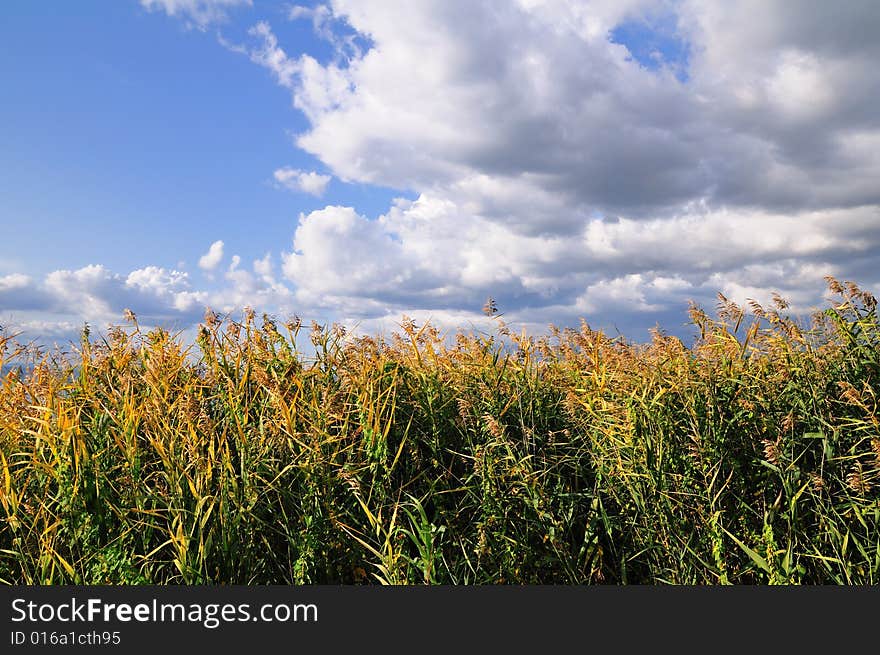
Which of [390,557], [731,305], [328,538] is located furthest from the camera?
[731,305]

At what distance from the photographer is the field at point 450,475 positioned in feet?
11.3

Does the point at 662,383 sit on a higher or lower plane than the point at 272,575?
higher

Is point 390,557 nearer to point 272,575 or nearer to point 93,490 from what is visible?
point 272,575

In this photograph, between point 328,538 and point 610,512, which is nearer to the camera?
point 328,538

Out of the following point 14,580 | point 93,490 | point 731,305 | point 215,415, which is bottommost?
point 14,580

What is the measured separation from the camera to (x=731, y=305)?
452cm

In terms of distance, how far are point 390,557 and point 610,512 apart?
4.49 feet

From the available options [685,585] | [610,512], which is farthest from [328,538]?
[685,585]

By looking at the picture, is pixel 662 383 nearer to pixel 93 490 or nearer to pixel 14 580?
pixel 93 490

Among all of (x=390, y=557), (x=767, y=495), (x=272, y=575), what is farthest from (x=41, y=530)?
(x=767, y=495)

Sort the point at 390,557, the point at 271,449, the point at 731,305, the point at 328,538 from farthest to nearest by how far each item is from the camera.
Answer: the point at 731,305 → the point at 271,449 → the point at 328,538 → the point at 390,557

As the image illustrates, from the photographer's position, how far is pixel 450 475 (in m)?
3.89

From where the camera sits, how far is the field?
3.43m

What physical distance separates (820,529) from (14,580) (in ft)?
14.4
